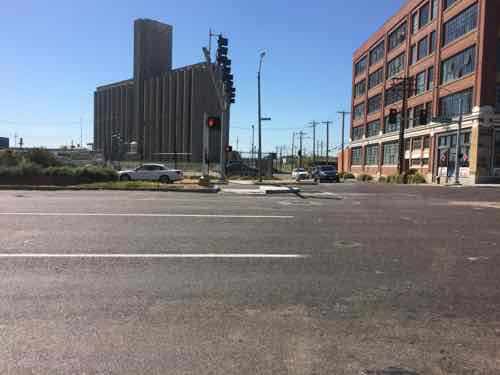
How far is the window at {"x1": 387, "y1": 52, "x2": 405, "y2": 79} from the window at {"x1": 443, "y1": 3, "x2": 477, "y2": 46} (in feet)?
38.0

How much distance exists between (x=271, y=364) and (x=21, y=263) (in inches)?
175

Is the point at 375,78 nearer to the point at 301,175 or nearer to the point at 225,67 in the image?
the point at 301,175

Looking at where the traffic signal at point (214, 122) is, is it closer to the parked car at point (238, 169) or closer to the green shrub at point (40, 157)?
the green shrub at point (40, 157)

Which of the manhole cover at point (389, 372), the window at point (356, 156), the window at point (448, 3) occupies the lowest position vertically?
the manhole cover at point (389, 372)

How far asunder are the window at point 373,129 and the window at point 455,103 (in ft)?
64.5

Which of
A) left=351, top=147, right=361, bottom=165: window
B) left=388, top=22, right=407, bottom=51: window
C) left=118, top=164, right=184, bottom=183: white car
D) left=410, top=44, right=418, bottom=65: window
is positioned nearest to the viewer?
left=118, top=164, right=184, bottom=183: white car

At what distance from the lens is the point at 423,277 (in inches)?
226

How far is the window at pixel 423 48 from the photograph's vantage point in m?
51.2

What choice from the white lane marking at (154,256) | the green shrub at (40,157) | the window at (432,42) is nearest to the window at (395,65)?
the window at (432,42)

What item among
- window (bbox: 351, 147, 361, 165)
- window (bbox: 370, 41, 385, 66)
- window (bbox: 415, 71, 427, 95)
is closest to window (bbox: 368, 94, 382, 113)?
window (bbox: 370, 41, 385, 66)

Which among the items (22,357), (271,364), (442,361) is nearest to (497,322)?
(442,361)

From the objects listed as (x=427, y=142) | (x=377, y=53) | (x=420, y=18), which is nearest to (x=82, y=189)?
(x=427, y=142)

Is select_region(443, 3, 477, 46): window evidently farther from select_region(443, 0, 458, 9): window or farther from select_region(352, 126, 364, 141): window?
select_region(352, 126, 364, 141): window

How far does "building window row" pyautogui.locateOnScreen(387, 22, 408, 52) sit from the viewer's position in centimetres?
5856
